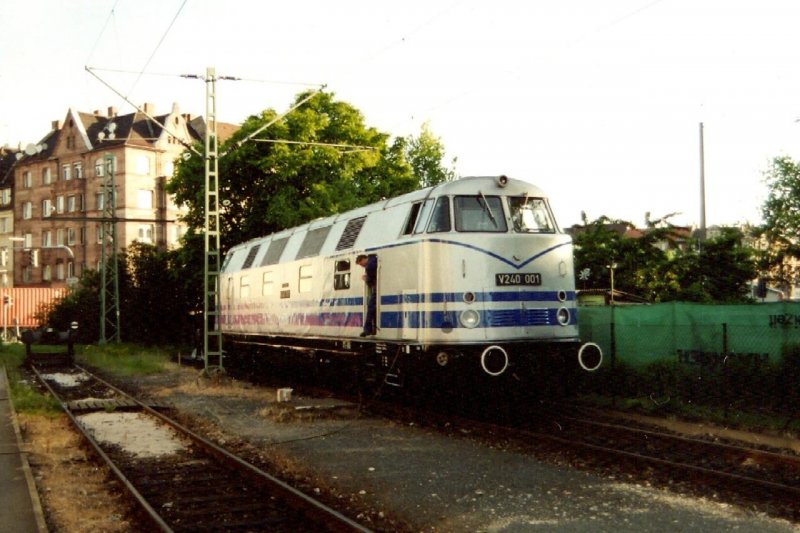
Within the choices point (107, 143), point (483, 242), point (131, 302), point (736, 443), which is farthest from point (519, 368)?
point (107, 143)

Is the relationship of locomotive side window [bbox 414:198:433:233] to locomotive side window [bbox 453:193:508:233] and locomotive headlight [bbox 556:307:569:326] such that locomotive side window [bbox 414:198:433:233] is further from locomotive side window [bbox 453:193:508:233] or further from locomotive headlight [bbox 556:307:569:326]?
locomotive headlight [bbox 556:307:569:326]

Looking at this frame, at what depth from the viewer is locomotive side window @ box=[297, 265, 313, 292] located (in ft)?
58.8

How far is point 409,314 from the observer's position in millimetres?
13211

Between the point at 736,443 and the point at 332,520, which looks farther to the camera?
the point at 736,443

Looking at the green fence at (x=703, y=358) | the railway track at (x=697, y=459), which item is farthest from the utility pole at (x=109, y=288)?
the railway track at (x=697, y=459)

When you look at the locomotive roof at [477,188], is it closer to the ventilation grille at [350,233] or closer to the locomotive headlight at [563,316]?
the ventilation grille at [350,233]

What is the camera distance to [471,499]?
28.2 feet

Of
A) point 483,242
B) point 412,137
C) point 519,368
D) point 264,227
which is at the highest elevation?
point 412,137

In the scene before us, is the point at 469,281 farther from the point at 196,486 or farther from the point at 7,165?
the point at 7,165

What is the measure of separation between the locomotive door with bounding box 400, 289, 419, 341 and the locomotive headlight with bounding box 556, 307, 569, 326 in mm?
2314

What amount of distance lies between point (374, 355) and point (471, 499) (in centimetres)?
616

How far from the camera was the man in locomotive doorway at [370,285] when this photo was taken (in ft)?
47.5

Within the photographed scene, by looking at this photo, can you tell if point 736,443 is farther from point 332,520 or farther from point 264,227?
point 264,227

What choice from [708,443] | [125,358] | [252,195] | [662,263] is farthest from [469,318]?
[252,195]
